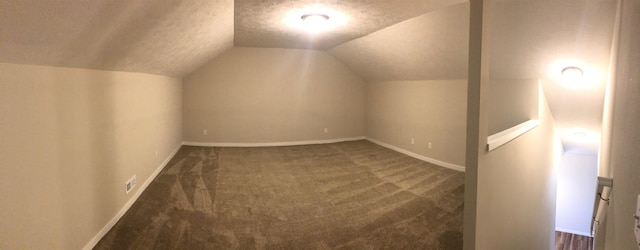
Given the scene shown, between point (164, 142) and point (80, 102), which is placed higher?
point (80, 102)

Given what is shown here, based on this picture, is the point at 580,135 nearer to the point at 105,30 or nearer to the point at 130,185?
the point at 105,30

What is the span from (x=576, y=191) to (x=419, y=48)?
518 centimetres

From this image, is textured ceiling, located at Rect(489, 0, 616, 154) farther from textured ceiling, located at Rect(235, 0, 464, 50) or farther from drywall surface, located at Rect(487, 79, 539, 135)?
textured ceiling, located at Rect(235, 0, 464, 50)

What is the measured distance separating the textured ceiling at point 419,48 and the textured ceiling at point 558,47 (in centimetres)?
46

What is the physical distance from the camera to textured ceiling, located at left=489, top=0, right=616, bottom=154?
2535mm

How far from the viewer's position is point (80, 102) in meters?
2.32

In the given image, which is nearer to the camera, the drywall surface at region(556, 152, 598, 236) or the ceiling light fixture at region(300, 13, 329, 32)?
the ceiling light fixture at region(300, 13, 329, 32)

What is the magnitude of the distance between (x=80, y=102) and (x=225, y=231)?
1556 mm

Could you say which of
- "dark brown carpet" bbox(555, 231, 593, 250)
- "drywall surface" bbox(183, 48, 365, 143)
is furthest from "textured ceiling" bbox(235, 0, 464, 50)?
"dark brown carpet" bbox(555, 231, 593, 250)

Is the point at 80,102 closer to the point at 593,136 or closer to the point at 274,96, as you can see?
the point at 274,96

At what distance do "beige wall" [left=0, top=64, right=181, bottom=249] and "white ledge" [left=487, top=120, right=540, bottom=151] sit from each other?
2.95m

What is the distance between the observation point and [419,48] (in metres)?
4.53

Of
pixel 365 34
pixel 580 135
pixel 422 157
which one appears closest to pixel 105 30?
pixel 365 34

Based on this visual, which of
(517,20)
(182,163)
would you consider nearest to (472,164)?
(517,20)
